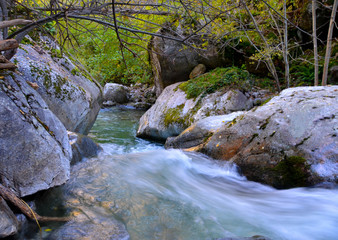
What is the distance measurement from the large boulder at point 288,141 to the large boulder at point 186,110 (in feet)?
8.34

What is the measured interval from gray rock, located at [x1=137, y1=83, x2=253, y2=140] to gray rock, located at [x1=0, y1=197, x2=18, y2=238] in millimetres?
5768

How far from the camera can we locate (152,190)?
12.2ft

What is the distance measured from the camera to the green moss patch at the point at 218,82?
812cm

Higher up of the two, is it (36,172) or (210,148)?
(36,172)

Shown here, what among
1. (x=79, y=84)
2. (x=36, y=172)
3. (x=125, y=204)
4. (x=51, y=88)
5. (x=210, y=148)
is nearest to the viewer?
(x=36, y=172)

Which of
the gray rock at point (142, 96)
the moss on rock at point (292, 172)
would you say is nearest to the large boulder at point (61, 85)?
the moss on rock at point (292, 172)

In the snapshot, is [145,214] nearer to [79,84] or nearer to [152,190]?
[152,190]

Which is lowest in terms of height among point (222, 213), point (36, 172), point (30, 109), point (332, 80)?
point (222, 213)

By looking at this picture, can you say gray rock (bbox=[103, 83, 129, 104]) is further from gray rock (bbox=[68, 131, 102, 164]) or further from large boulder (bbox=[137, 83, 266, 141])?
gray rock (bbox=[68, 131, 102, 164])

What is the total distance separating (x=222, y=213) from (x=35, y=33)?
5.10m

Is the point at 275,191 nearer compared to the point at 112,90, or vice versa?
the point at 275,191

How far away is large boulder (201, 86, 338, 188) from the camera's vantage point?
373 centimetres

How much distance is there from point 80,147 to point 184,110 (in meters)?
4.22

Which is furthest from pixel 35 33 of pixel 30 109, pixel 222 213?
pixel 222 213
